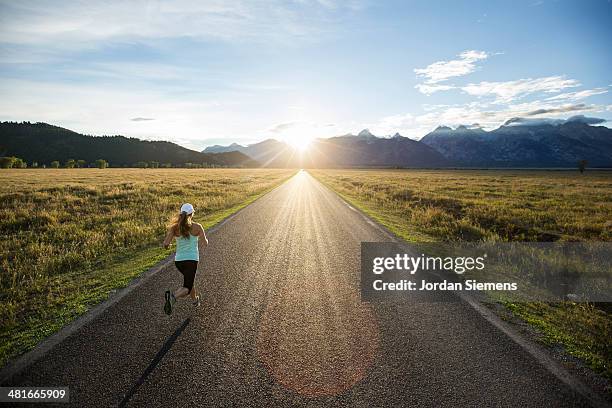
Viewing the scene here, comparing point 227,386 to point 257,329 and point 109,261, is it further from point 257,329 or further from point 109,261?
point 109,261

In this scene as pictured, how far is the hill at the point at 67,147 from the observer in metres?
150

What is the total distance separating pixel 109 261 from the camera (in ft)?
28.7

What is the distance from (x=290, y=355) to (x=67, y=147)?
628ft

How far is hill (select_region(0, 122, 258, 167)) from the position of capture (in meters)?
150

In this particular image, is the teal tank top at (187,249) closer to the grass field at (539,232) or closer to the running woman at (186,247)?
the running woman at (186,247)

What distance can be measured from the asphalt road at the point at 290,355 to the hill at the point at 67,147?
176436 mm

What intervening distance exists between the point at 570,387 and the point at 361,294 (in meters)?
3.22

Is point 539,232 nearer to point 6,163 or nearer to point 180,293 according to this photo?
point 180,293

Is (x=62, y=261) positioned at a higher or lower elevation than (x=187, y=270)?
lower

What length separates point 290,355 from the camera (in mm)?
4090

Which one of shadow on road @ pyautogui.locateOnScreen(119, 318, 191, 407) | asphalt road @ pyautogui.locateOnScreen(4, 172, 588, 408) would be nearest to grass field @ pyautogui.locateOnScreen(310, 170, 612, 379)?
asphalt road @ pyautogui.locateOnScreen(4, 172, 588, 408)

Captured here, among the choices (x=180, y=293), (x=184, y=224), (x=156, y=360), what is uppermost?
(x=184, y=224)

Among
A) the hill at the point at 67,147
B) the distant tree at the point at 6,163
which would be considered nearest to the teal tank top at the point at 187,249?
the distant tree at the point at 6,163

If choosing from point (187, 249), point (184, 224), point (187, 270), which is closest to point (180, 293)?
point (187, 270)
